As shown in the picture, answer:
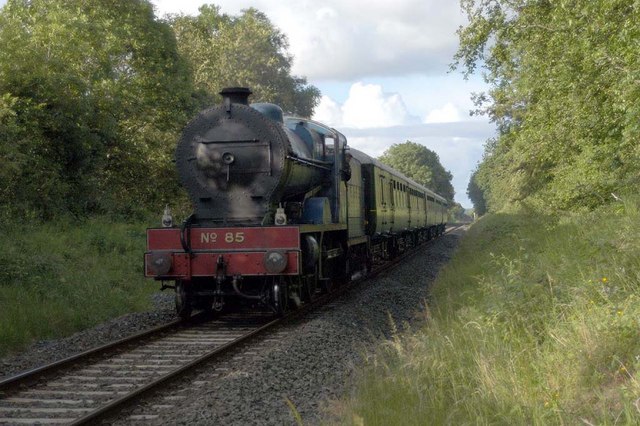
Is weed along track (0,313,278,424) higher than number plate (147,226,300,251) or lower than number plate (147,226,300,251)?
lower

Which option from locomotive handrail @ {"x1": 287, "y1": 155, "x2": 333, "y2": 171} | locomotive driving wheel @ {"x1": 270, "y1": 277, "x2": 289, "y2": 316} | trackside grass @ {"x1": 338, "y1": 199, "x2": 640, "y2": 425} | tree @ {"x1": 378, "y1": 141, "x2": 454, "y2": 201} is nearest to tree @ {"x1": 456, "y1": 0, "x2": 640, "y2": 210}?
trackside grass @ {"x1": 338, "y1": 199, "x2": 640, "y2": 425}

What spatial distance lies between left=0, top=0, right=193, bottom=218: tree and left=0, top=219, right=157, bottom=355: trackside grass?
1.89 m

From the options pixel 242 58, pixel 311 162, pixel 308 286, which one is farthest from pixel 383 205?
pixel 242 58

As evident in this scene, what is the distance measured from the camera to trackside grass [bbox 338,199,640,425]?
5.32m

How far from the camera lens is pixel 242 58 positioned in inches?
1897

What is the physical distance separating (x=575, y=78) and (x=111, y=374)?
848cm

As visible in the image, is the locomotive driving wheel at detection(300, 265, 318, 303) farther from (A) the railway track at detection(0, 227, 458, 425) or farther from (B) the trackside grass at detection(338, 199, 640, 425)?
(B) the trackside grass at detection(338, 199, 640, 425)

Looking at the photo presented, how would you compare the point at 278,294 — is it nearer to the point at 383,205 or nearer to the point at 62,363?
the point at 62,363

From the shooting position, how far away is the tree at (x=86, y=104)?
19.5 metres

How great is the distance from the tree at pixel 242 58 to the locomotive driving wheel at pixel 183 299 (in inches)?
1171

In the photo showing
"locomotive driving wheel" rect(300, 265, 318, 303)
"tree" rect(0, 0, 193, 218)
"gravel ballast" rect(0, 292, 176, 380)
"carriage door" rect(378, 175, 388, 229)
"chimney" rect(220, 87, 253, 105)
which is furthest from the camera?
"tree" rect(0, 0, 193, 218)

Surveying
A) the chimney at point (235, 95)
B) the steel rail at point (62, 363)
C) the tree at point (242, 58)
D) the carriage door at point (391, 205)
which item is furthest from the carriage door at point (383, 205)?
the tree at point (242, 58)

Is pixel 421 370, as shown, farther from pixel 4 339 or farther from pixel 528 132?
pixel 528 132

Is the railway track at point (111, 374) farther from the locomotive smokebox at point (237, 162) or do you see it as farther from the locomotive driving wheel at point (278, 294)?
the locomotive smokebox at point (237, 162)
